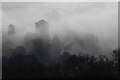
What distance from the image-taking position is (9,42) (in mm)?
74562

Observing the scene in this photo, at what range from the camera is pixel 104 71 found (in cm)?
5178

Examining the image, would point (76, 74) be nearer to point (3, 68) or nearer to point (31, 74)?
point (31, 74)

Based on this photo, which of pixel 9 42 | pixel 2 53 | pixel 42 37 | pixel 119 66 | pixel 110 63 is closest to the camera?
pixel 119 66

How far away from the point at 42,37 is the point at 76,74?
29.9 metres

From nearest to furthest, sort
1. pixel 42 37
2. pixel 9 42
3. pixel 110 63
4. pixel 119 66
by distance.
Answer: pixel 119 66
pixel 110 63
pixel 9 42
pixel 42 37

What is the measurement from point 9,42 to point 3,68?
21090mm

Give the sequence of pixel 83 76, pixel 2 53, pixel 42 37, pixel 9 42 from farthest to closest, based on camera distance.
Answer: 1. pixel 42 37
2. pixel 9 42
3. pixel 2 53
4. pixel 83 76

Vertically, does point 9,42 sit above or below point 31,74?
above

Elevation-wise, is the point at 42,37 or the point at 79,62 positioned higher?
the point at 42,37

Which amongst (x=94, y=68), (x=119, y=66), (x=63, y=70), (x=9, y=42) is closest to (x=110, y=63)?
(x=94, y=68)

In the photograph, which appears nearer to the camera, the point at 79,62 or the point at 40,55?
the point at 79,62

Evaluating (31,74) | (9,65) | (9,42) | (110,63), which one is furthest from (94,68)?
(9,42)

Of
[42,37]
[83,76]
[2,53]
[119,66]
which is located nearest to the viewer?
[119,66]

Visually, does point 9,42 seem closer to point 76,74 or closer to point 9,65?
point 9,65
